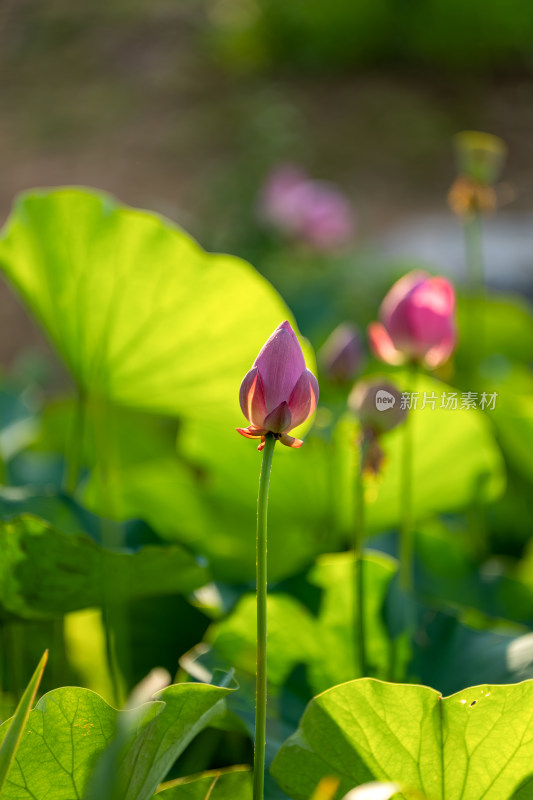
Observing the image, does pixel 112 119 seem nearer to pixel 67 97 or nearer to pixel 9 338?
pixel 67 97

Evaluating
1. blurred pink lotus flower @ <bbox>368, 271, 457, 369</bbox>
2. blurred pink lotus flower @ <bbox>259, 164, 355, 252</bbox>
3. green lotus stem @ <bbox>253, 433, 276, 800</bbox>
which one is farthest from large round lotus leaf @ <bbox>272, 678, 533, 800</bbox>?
blurred pink lotus flower @ <bbox>259, 164, 355, 252</bbox>

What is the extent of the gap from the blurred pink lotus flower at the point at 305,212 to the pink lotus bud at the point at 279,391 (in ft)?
6.09

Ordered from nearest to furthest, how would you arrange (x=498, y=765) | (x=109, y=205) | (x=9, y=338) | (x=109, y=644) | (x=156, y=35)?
1. (x=498, y=765)
2. (x=109, y=644)
3. (x=109, y=205)
4. (x=9, y=338)
5. (x=156, y=35)

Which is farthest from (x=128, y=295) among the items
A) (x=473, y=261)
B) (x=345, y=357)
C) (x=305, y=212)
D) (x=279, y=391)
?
(x=305, y=212)

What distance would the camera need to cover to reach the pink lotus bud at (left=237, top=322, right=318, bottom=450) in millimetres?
375

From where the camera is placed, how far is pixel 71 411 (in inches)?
38.8

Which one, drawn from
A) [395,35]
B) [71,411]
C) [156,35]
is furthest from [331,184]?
[71,411]

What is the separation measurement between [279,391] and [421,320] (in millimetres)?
254

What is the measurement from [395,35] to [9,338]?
4.07m

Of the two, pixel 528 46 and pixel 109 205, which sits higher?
pixel 528 46

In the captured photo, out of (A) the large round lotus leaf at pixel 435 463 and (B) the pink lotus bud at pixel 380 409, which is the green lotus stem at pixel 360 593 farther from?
(A) the large round lotus leaf at pixel 435 463

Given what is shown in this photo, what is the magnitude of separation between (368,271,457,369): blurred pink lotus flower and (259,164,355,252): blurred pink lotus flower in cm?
161

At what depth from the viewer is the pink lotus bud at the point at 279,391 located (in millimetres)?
375

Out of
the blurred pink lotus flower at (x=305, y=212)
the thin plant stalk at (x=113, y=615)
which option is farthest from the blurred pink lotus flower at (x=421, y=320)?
the blurred pink lotus flower at (x=305, y=212)
